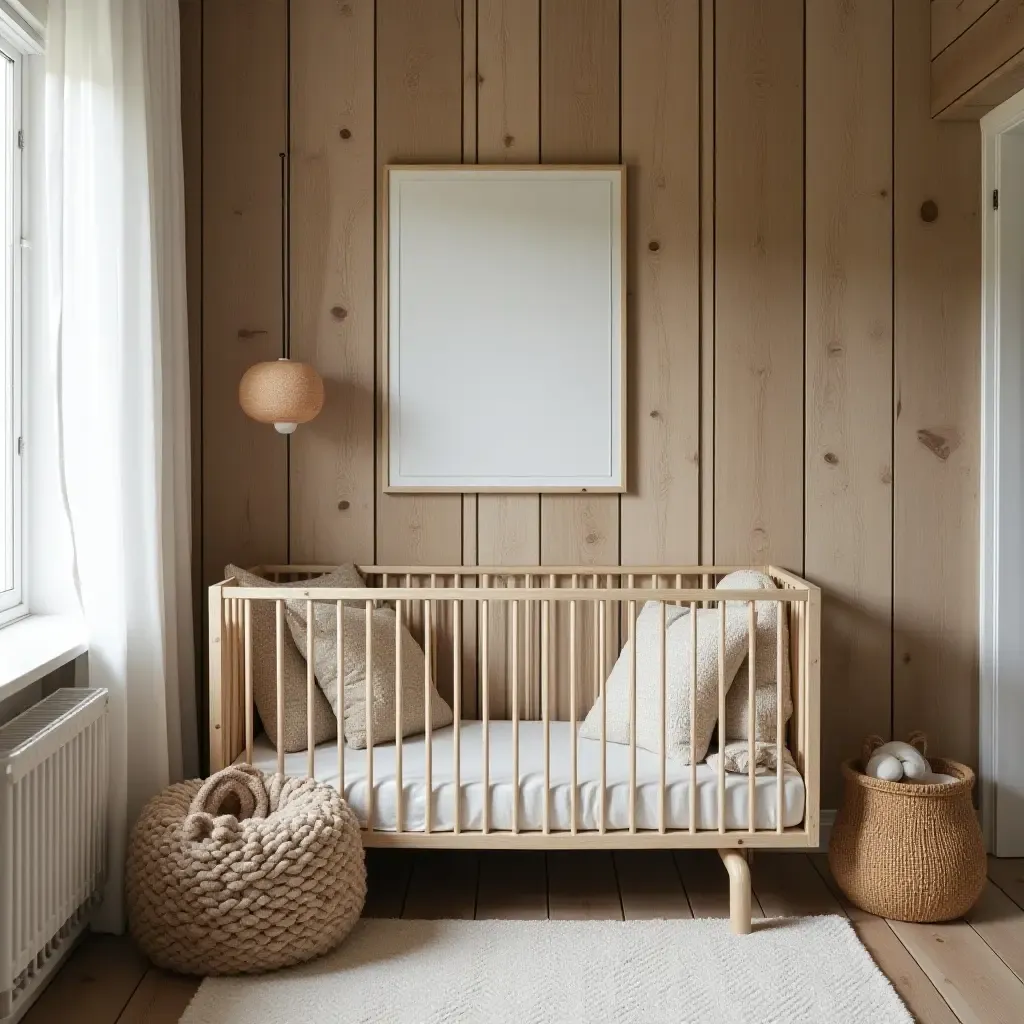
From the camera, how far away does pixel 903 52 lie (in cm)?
279

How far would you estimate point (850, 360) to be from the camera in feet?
9.28

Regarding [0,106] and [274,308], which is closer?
[0,106]

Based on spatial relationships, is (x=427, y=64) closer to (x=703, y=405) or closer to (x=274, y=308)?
(x=274, y=308)

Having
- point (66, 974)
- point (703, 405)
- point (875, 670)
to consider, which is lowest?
point (66, 974)

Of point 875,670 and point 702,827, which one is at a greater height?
point 875,670

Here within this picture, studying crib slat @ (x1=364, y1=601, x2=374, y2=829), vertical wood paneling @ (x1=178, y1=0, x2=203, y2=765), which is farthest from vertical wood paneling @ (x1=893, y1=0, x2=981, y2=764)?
vertical wood paneling @ (x1=178, y1=0, x2=203, y2=765)

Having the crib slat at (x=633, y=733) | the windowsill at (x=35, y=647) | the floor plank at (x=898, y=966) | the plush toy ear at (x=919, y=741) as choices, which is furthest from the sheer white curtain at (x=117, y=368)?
the plush toy ear at (x=919, y=741)

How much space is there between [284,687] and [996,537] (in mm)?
1879

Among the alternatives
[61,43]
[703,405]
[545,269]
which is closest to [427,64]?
[545,269]

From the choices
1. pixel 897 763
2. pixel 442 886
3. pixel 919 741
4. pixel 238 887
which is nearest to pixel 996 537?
pixel 919 741

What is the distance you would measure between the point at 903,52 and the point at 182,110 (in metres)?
1.95

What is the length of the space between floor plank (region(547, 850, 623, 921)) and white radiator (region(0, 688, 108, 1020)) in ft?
3.36

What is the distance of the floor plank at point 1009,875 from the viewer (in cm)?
254

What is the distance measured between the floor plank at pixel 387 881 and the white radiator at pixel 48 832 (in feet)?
2.03
